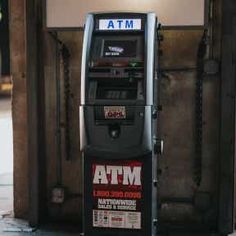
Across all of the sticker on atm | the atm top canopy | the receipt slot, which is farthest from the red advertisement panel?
the atm top canopy

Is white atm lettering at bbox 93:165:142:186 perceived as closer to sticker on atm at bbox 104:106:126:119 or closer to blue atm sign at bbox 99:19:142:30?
sticker on atm at bbox 104:106:126:119

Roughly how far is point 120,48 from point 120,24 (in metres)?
0.19

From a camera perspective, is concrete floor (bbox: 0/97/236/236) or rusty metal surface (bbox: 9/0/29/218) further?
rusty metal surface (bbox: 9/0/29/218)

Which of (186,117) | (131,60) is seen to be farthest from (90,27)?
(186,117)

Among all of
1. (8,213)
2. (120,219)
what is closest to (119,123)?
(120,219)

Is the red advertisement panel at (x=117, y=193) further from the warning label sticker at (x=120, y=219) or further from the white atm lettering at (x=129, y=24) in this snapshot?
the white atm lettering at (x=129, y=24)

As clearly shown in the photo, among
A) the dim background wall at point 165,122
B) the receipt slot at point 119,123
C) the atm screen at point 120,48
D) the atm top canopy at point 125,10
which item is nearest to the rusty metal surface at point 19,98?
the dim background wall at point 165,122

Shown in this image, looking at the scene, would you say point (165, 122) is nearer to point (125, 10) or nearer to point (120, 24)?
point (125, 10)

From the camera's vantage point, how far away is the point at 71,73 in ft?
16.5

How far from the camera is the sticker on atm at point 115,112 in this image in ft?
12.7

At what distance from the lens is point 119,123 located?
390 cm

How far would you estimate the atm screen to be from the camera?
3.93m

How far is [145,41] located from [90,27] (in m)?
0.41

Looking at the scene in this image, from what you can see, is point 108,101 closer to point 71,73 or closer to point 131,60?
point 131,60
